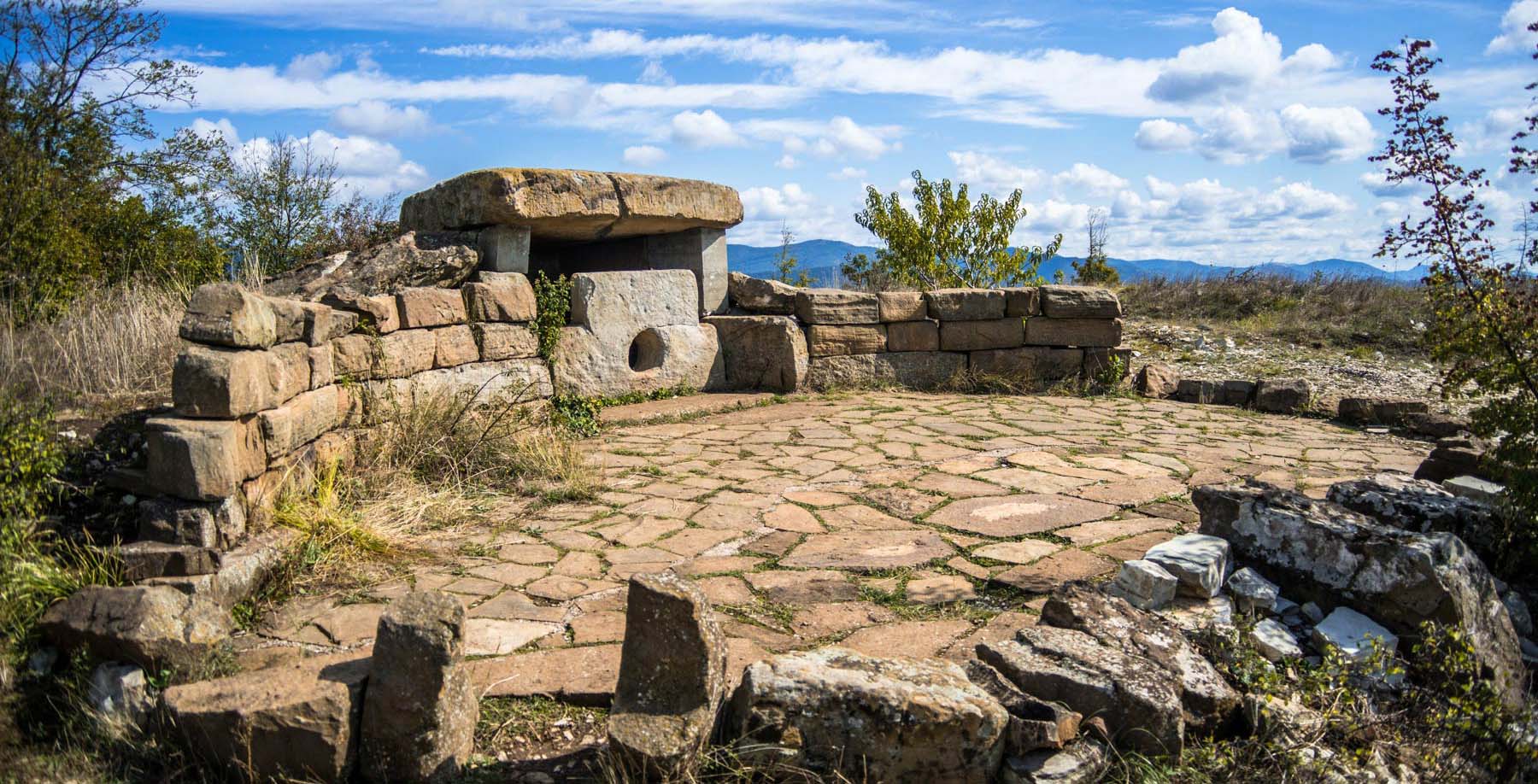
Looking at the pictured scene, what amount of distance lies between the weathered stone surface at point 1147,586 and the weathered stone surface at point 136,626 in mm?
3178

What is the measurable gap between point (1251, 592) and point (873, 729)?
1898 mm

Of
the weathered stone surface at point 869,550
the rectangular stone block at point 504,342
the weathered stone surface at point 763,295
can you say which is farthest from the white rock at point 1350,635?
the weathered stone surface at point 763,295

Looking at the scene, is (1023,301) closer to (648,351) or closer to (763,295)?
(763,295)

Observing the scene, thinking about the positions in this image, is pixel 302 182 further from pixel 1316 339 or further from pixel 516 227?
pixel 1316 339

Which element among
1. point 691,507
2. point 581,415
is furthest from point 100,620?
point 581,415

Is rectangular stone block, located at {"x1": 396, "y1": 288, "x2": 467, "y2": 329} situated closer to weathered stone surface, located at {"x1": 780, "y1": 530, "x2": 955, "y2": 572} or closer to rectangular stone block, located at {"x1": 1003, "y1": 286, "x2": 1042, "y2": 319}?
weathered stone surface, located at {"x1": 780, "y1": 530, "x2": 955, "y2": 572}

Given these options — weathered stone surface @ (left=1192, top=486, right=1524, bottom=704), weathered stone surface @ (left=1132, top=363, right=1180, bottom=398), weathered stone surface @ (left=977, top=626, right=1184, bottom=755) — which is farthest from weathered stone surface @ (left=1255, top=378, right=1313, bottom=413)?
weathered stone surface @ (left=977, top=626, right=1184, bottom=755)

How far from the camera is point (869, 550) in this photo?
4527 mm

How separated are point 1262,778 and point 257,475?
381 centimetres

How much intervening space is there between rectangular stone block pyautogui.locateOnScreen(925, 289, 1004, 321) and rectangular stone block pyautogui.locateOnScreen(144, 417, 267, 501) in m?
6.62

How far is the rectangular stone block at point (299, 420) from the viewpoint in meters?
4.23

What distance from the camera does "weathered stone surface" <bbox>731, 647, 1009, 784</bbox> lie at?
2676 millimetres

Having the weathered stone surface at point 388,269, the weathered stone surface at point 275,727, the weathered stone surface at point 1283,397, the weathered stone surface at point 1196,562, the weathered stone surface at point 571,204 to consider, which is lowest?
the weathered stone surface at point 275,727

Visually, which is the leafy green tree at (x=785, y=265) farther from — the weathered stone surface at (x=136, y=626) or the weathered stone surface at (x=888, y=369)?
the weathered stone surface at (x=136, y=626)
